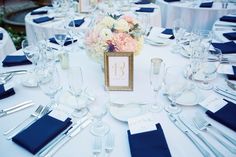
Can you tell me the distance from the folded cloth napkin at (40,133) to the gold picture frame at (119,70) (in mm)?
353

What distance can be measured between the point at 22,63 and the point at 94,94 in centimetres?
64

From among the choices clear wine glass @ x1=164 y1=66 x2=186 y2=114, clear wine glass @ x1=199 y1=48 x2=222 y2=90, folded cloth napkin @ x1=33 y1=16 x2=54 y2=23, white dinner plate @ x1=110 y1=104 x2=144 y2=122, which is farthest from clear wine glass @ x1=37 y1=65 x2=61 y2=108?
folded cloth napkin @ x1=33 y1=16 x2=54 y2=23

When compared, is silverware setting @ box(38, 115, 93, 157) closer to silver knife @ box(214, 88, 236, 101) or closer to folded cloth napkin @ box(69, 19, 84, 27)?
silver knife @ box(214, 88, 236, 101)

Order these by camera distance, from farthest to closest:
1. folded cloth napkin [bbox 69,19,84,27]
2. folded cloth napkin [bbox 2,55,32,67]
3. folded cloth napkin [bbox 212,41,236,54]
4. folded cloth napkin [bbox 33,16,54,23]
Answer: folded cloth napkin [bbox 33,16,54,23] < folded cloth napkin [bbox 69,19,84,27] < folded cloth napkin [bbox 212,41,236,54] < folded cloth napkin [bbox 2,55,32,67]

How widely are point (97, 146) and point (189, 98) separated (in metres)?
0.56

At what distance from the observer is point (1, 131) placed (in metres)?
1.11

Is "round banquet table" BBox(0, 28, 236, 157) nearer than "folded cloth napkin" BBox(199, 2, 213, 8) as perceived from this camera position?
Yes

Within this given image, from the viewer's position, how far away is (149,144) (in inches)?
39.1

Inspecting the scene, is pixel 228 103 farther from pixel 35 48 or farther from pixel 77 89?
pixel 35 48

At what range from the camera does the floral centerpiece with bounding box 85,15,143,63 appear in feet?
4.46

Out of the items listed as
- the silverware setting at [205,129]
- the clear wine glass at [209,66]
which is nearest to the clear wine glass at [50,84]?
the silverware setting at [205,129]

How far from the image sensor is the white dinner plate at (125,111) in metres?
1.17

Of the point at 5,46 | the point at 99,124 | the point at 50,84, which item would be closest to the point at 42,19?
the point at 5,46

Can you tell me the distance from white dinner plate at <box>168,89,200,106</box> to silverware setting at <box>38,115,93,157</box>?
46 cm
